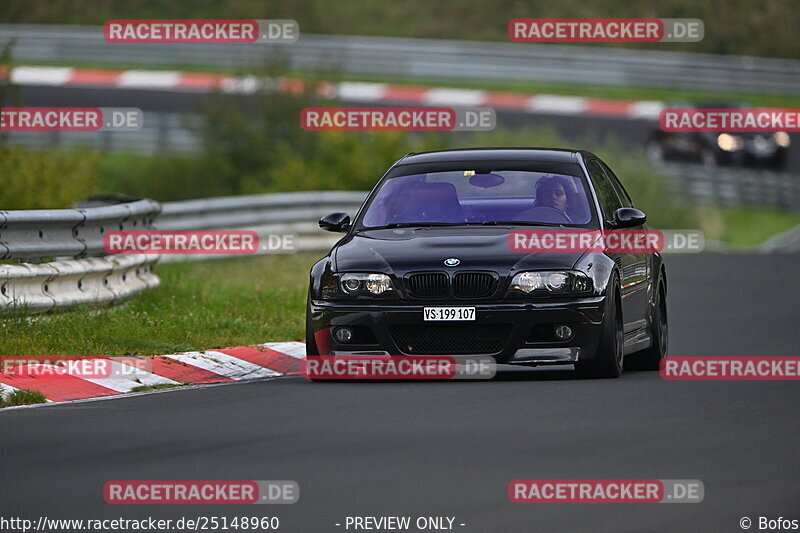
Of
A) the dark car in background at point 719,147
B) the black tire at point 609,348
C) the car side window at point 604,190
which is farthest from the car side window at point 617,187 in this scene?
the dark car in background at point 719,147

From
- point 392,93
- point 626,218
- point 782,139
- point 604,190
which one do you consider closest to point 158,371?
point 626,218

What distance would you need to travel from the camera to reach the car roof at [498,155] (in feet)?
43.6

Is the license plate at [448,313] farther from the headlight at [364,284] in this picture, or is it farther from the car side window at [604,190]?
the car side window at [604,190]

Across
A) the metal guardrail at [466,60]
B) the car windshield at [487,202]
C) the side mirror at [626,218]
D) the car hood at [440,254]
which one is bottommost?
the car hood at [440,254]

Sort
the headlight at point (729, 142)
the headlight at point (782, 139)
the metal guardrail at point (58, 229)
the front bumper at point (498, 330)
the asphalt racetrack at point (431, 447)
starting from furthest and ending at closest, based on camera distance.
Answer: the headlight at point (729, 142), the headlight at point (782, 139), the metal guardrail at point (58, 229), the front bumper at point (498, 330), the asphalt racetrack at point (431, 447)

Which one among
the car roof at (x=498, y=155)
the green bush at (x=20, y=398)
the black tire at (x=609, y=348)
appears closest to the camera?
the green bush at (x=20, y=398)

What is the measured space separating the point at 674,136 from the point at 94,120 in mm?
12645

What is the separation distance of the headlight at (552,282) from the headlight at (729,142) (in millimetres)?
28480

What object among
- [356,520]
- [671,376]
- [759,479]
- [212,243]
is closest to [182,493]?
[356,520]

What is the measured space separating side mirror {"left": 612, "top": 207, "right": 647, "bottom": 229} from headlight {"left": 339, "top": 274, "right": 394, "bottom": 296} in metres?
1.76

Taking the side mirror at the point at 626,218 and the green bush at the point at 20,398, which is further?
the side mirror at the point at 626,218

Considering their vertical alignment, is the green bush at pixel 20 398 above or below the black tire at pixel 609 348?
below

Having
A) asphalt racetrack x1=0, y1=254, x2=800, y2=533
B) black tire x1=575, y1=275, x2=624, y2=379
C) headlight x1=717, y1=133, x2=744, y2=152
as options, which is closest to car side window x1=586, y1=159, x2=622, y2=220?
black tire x1=575, y1=275, x2=624, y2=379

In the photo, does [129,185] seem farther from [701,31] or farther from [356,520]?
[356,520]
